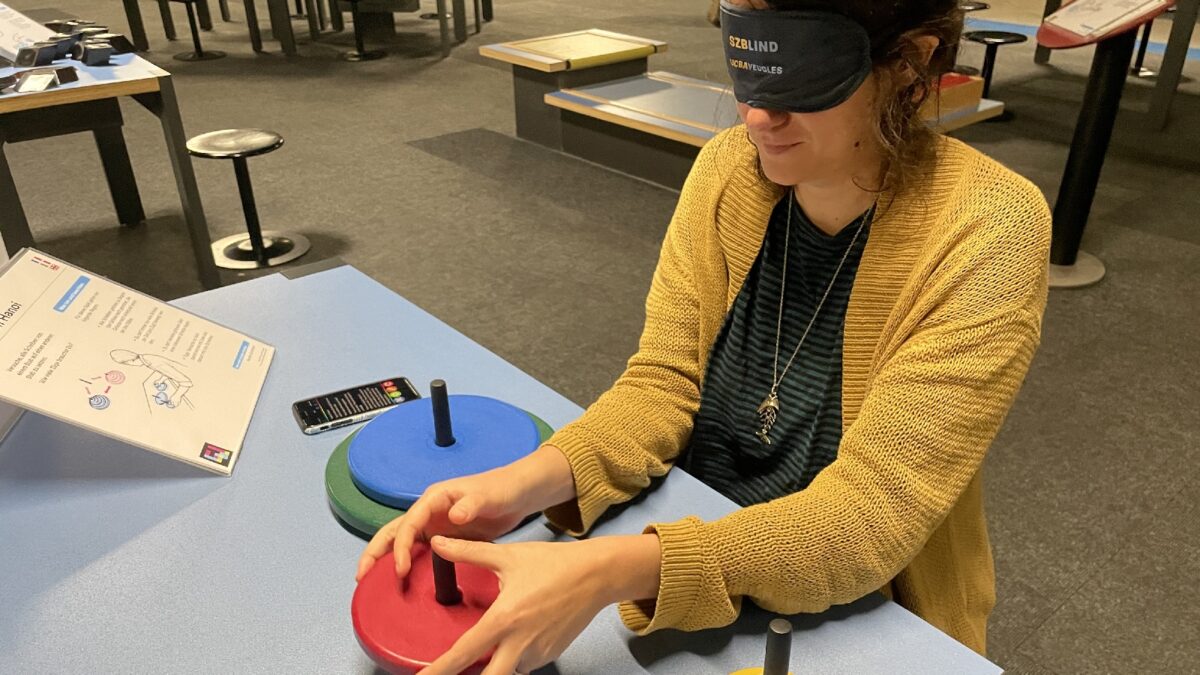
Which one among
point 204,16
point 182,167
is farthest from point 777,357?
point 204,16

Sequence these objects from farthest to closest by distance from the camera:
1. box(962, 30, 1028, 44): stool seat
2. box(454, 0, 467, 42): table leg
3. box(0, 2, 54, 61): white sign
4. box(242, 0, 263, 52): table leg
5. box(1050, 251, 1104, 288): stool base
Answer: box(454, 0, 467, 42): table leg, box(242, 0, 263, 52): table leg, box(962, 30, 1028, 44): stool seat, box(1050, 251, 1104, 288): stool base, box(0, 2, 54, 61): white sign

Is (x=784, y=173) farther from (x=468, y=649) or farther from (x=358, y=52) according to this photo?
(x=358, y=52)

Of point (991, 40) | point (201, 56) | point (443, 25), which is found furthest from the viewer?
point (201, 56)

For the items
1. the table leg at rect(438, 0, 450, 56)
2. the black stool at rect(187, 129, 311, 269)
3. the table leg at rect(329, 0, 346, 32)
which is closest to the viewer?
the black stool at rect(187, 129, 311, 269)

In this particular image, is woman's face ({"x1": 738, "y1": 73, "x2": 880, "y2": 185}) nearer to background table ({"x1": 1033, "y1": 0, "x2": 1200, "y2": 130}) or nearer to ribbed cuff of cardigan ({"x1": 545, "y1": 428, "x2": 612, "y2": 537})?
ribbed cuff of cardigan ({"x1": 545, "y1": 428, "x2": 612, "y2": 537})

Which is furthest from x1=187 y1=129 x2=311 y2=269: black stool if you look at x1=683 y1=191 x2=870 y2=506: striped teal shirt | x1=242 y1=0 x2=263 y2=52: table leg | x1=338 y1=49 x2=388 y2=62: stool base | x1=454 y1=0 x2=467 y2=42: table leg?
x1=454 y1=0 x2=467 y2=42: table leg

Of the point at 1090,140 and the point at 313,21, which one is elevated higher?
the point at 1090,140

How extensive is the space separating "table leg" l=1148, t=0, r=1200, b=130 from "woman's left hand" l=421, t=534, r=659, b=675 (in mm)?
4269

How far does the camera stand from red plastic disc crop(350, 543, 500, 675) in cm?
63

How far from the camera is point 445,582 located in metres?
0.66

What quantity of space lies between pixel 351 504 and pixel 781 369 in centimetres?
46

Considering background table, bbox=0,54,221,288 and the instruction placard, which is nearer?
the instruction placard

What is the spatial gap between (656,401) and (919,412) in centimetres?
31

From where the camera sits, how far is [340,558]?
798 millimetres
